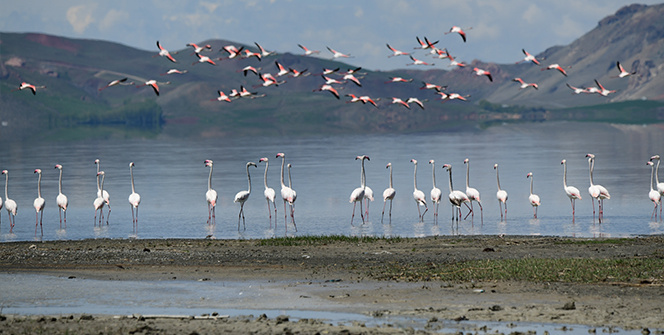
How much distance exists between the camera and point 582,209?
37000 mm

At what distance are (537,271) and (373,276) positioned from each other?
10.5 ft

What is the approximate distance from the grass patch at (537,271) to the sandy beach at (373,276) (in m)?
0.05

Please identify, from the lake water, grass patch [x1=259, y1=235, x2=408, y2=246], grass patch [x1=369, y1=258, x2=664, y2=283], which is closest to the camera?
grass patch [x1=369, y1=258, x2=664, y2=283]

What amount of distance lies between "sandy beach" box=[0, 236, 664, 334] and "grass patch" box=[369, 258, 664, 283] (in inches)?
2.2

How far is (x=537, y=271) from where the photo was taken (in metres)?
18.7

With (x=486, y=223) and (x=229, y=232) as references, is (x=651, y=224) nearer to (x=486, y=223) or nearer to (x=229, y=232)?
(x=486, y=223)

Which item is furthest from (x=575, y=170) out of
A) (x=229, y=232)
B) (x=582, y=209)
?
(x=229, y=232)

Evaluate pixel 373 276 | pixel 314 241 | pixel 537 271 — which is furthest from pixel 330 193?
pixel 537 271

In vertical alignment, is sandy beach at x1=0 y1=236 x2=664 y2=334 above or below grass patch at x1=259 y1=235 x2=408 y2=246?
below

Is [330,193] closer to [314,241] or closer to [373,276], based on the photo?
[314,241]

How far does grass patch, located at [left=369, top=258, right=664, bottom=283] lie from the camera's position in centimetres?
1791

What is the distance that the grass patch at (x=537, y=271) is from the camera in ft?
58.7

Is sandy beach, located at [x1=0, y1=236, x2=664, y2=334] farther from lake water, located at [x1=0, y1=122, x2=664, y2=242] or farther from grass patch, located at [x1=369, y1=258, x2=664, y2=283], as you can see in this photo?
lake water, located at [x1=0, y1=122, x2=664, y2=242]

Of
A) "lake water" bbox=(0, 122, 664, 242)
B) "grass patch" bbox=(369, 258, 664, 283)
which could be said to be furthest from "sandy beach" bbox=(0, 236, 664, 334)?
"lake water" bbox=(0, 122, 664, 242)
